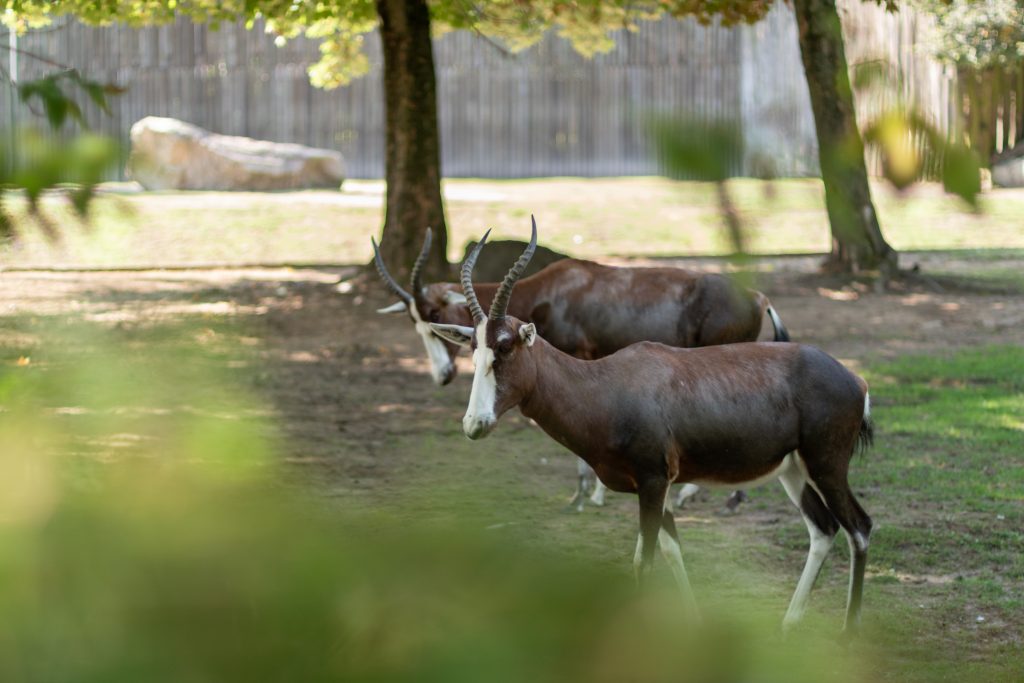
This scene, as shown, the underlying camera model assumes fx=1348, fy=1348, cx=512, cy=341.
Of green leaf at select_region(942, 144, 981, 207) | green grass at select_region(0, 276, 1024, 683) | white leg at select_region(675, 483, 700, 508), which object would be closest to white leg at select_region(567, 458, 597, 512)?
white leg at select_region(675, 483, 700, 508)

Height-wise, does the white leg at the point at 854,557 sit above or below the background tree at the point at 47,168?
below

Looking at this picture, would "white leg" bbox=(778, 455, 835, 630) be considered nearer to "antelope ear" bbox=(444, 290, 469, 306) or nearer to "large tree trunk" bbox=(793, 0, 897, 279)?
"antelope ear" bbox=(444, 290, 469, 306)

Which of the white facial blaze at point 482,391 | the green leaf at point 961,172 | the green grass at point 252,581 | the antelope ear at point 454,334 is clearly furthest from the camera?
the antelope ear at point 454,334

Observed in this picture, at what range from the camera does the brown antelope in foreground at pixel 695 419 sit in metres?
6.01

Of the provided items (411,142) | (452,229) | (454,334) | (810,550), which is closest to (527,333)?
(454,334)

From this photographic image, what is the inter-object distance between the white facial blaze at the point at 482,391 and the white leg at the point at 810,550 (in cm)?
141

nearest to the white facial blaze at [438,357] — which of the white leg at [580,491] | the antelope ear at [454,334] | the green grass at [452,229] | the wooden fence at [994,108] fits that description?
the white leg at [580,491]

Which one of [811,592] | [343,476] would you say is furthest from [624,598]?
[343,476]

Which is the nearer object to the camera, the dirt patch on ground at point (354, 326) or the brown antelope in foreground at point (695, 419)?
the brown antelope in foreground at point (695, 419)

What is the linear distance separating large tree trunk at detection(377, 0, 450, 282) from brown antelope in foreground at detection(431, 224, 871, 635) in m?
9.05

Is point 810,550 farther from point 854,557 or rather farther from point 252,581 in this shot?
point 252,581

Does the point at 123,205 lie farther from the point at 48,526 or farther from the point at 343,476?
the point at 343,476

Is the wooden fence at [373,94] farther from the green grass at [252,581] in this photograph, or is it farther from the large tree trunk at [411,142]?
the green grass at [252,581]

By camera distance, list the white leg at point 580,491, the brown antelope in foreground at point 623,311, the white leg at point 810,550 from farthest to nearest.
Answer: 1. the brown antelope in foreground at point 623,311
2. the white leg at point 580,491
3. the white leg at point 810,550
